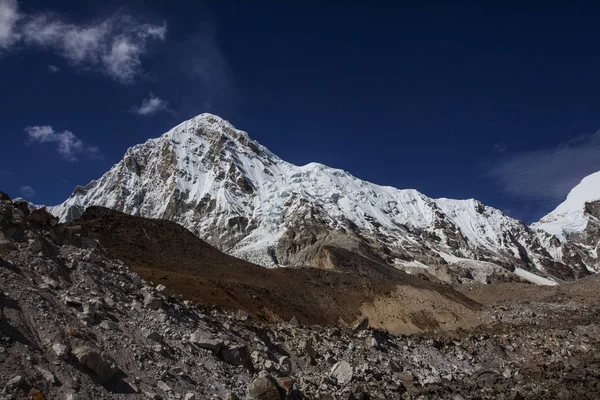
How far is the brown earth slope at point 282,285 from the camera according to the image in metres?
42.4

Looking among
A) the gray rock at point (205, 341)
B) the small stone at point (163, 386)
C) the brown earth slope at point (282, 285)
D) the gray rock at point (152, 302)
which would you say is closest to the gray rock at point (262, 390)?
the gray rock at point (205, 341)

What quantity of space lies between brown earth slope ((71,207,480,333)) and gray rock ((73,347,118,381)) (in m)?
25.8

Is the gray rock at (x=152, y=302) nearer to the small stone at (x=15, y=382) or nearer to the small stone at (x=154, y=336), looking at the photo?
the small stone at (x=154, y=336)

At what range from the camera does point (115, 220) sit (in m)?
53.1

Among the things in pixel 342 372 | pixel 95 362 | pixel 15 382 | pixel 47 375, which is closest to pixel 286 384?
pixel 342 372

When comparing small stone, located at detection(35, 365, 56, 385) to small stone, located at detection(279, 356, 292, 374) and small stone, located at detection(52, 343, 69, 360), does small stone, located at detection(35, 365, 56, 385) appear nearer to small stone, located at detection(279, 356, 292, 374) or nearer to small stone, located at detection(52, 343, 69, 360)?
small stone, located at detection(52, 343, 69, 360)

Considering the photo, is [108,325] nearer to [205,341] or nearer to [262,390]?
[205,341]

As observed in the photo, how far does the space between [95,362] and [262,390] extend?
5.01 metres

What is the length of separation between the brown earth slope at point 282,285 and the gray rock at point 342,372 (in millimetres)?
19131

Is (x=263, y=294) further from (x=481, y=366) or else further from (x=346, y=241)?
(x=346, y=241)

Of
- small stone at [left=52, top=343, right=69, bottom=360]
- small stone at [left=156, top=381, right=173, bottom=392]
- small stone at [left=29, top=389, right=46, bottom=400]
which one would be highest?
small stone at [left=52, top=343, right=69, bottom=360]

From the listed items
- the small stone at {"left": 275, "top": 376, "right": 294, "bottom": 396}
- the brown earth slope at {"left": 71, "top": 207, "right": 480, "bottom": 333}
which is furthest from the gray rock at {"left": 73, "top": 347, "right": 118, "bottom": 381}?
the brown earth slope at {"left": 71, "top": 207, "right": 480, "bottom": 333}

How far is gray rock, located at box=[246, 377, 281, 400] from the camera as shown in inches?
568

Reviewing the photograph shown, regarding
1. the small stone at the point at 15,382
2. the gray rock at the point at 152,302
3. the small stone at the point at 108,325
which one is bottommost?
the small stone at the point at 15,382
